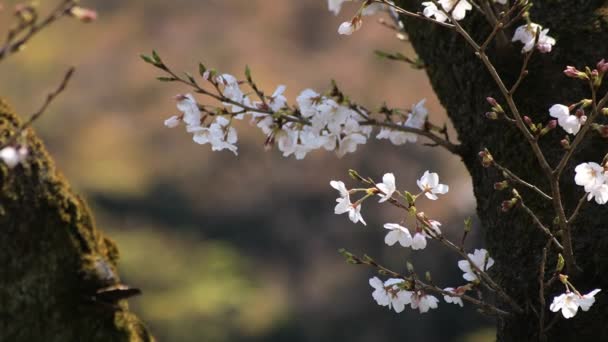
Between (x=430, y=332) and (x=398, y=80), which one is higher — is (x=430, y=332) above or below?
below

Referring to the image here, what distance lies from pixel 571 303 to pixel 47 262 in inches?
34.9

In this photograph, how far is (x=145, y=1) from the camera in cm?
1015

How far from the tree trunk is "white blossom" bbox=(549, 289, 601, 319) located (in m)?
0.12

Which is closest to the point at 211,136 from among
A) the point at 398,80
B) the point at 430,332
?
the point at 430,332

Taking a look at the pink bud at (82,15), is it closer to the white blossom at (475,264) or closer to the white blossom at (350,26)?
the white blossom at (350,26)

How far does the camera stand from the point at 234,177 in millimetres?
8633

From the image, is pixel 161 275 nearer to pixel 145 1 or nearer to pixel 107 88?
pixel 107 88

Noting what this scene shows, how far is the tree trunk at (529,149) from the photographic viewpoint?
155 centimetres

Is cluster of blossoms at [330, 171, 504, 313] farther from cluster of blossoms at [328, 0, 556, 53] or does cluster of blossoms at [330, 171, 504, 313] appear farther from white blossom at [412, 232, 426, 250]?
cluster of blossoms at [328, 0, 556, 53]

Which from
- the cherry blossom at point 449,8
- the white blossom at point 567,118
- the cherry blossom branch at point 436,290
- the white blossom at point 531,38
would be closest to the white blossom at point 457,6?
the cherry blossom at point 449,8

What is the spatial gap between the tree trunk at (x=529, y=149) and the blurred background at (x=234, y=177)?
5066 millimetres

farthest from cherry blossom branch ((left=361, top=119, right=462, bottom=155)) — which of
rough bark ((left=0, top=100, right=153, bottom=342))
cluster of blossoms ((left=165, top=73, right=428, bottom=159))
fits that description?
rough bark ((left=0, top=100, right=153, bottom=342))

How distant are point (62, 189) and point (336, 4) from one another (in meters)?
0.61

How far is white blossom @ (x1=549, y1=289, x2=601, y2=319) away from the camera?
1.39 meters
